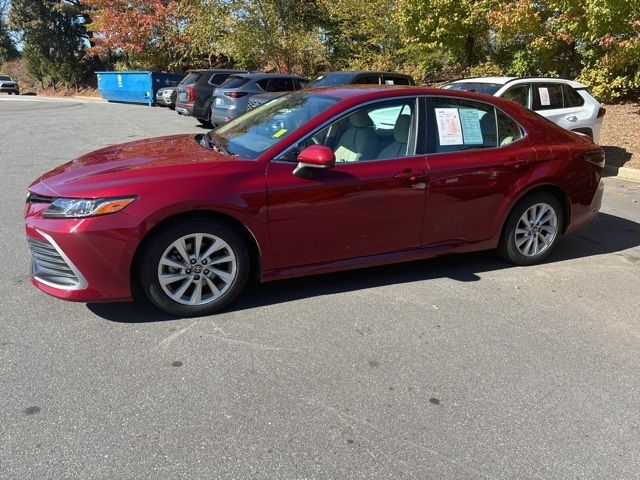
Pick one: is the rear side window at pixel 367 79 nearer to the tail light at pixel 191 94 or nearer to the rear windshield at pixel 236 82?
the rear windshield at pixel 236 82

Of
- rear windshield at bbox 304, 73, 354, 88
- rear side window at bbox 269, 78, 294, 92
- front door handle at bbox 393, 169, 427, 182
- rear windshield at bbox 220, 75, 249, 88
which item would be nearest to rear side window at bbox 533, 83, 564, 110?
rear windshield at bbox 304, 73, 354, 88

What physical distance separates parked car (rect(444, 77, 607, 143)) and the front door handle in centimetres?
495

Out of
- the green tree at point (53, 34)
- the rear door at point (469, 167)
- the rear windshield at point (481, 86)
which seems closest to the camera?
the rear door at point (469, 167)

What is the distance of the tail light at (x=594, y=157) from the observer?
506cm

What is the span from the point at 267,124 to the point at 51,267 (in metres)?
1.88

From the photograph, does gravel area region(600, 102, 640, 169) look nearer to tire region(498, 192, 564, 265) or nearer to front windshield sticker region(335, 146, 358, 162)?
tire region(498, 192, 564, 265)

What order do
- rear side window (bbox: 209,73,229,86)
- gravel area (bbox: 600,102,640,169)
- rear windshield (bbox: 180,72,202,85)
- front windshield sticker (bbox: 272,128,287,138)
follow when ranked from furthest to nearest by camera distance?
rear windshield (bbox: 180,72,202,85) < rear side window (bbox: 209,73,229,86) < gravel area (bbox: 600,102,640,169) < front windshield sticker (bbox: 272,128,287,138)

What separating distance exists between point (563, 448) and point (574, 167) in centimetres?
305

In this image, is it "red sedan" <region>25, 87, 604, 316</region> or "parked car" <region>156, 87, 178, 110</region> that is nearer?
"red sedan" <region>25, 87, 604, 316</region>

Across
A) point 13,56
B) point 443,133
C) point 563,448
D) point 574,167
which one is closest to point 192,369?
point 563,448

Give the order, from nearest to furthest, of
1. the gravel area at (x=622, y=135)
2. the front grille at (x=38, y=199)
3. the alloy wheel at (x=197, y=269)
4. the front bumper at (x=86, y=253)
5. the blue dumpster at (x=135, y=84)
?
the front bumper at (x=86, y=253), the front grille at (x=38, y=199), the alloy wheel at (x=197, y=269), the gravel area at (x=622, y=135), the blue dumpster at (x=135, y=84)

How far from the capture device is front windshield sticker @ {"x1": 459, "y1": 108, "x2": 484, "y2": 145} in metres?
4.50

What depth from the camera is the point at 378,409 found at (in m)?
2.87

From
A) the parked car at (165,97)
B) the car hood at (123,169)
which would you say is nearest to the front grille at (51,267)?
the car hood at (123,169)
